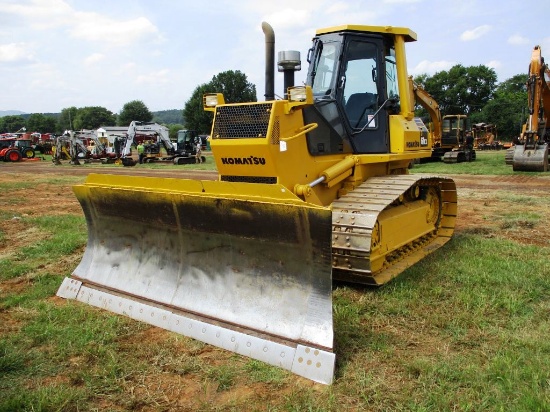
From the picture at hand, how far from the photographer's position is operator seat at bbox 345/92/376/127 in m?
5.89

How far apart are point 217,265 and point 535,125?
15.3 meters

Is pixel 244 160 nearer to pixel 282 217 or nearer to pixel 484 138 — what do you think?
pixel 282 217

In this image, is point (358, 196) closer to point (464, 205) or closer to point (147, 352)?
point (147, 352)

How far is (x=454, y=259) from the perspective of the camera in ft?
19.3

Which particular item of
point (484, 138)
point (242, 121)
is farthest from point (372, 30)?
point (484, 138)

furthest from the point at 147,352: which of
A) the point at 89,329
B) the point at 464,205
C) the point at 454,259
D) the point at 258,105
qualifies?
the point at 464,205

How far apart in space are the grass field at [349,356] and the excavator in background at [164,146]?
25369 millimetres

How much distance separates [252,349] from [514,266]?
3.33 meters

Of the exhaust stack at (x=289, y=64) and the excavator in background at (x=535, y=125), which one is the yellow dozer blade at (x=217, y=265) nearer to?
the exhaust stack at (x=289, y=64)

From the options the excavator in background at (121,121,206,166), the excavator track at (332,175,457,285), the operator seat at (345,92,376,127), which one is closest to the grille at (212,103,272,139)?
the excavator track at (332,175,457,285)

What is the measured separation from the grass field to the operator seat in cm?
192

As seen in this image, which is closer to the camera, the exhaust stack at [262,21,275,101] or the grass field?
the grass field

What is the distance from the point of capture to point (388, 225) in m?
5.40

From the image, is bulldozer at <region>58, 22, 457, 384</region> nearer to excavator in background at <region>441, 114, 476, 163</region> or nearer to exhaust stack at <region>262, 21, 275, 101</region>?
exhaust stack at <region>262, 21, 275, 101</region>
